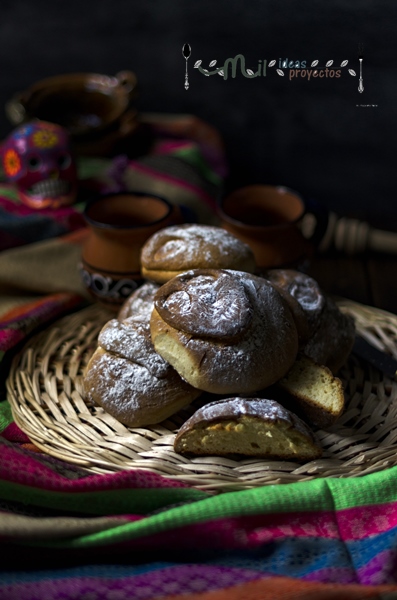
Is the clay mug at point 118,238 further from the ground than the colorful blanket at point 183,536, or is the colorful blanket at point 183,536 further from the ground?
the clay mug at point 118,238

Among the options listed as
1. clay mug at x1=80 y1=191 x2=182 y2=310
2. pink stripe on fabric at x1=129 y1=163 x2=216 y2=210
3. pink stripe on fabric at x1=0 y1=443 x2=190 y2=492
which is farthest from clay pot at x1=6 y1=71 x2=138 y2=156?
pink stripe on fabric at x1=0 y1=443 x2=190 y2=492

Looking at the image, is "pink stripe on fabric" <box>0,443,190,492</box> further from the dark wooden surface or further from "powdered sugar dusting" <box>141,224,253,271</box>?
the dark wooden surface

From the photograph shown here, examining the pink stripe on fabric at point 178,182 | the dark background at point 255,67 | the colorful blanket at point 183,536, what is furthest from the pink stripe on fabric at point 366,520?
the dark background at point 255,67

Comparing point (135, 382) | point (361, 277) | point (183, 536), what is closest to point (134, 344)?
point (135, 382)

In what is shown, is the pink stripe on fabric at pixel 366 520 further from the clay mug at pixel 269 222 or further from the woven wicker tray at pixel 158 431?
the clay mug at pixel 269 222

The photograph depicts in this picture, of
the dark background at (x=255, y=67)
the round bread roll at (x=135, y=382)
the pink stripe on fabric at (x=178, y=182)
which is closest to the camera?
the round bread roll at (x=135, y=382)
